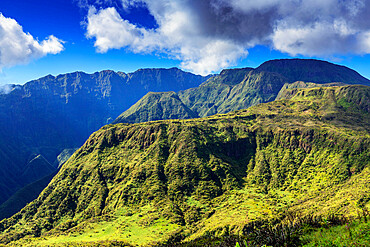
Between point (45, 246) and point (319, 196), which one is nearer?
point (45, 246)

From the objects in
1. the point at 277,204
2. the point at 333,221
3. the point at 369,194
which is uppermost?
the point at 333,221

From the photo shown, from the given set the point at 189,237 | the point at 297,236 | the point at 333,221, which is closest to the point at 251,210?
the point at 189,237

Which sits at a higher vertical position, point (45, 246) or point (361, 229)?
point (361, 229)

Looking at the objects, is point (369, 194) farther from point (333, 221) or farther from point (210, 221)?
point (333, 221)

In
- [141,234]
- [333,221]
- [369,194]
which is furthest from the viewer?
[141,234]

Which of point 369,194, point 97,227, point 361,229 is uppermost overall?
point 361,229

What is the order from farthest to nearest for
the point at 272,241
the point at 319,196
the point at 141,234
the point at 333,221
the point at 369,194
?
the point at 319,196, the point at 141,234, the point at 369,194, the point at 333,221, the point at 272,241

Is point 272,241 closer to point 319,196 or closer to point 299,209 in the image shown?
point 299,209

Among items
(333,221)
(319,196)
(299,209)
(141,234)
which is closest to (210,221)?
(141,234)

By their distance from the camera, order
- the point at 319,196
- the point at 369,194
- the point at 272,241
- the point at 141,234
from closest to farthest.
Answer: the point at 272,241, the point at 369,194, the point at 141,234, the point at 319,196
